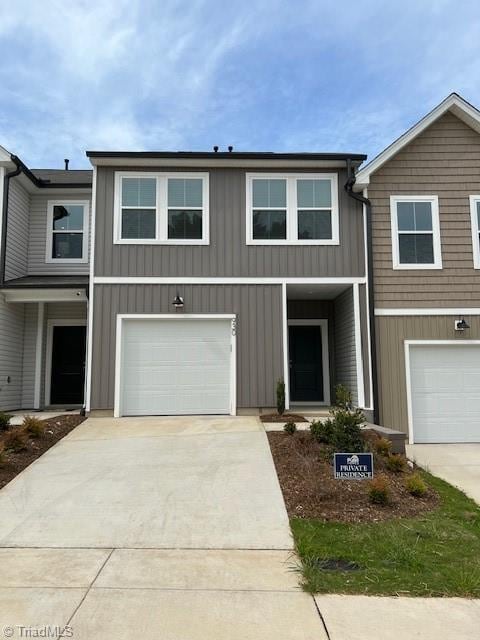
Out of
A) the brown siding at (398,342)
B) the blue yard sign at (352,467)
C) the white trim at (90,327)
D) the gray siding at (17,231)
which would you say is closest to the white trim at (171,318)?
the white trim at (90,327)

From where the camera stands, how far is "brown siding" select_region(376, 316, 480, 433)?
1043 centimetres

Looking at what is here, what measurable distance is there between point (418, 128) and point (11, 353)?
1065 cm

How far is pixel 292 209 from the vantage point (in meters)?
11.1

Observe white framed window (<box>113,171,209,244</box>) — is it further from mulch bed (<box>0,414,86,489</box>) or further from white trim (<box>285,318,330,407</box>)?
mulch bed (<box>0,414,86,489</box>)

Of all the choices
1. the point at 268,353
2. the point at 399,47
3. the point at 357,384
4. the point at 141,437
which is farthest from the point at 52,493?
Answer: the point at 399,47

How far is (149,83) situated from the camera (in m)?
12.2

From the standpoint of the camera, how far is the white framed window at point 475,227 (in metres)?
10.8

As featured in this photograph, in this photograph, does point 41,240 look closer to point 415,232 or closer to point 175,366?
point 175,366

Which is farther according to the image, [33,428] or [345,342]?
[345,342]

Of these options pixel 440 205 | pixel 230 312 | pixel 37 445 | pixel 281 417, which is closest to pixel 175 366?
pixel 230 312

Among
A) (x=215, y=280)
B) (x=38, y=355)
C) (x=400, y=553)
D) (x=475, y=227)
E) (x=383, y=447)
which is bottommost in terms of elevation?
(x=400, y=553)

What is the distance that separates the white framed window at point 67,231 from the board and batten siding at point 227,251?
2314 mm

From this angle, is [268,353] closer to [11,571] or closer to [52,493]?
[52,493]

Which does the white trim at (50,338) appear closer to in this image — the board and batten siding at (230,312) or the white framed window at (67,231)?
the white framed window at (67,231)
